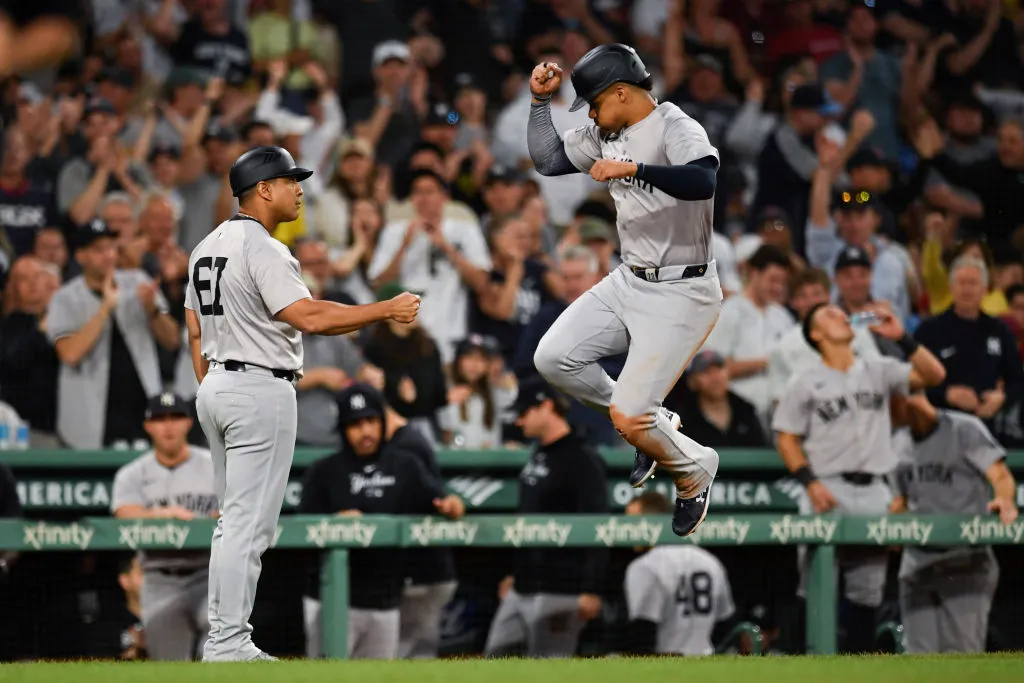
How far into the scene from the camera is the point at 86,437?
28.6 ft

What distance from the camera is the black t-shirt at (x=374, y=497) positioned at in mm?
7691

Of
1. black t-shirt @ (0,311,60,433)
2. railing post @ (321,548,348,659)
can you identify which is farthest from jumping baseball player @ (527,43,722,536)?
black t-shirt @ (0,311,60,433)

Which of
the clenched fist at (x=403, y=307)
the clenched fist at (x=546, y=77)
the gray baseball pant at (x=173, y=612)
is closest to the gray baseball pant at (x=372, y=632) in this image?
the gray baseball pant at (x=173, y=612)

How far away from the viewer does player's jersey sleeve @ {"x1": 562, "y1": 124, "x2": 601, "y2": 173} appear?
5.89 meters

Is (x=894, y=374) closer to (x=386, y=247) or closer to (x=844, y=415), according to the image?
(x=844, y=415)

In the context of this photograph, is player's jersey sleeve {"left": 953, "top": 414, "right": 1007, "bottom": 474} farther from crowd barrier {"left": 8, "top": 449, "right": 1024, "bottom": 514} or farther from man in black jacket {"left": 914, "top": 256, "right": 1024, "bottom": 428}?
man in black jacket {"left": 914, "top": 256, "right": 1024, "bottom": 428}

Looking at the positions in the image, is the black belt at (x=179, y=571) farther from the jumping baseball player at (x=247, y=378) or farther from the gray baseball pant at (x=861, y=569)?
the gray baseball pant at (x=861, y=569)

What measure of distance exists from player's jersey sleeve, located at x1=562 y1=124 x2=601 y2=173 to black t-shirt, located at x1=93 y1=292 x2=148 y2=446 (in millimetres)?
3804

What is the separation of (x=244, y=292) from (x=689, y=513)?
187 centimetres

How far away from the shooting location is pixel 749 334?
9.66 metres

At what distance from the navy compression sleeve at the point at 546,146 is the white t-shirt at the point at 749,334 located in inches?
147

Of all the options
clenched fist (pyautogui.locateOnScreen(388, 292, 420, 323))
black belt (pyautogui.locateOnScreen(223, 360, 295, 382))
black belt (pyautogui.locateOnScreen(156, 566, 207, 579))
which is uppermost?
clenched fist (pyautogui.locateOnScreen(388, 292, 420, 323))

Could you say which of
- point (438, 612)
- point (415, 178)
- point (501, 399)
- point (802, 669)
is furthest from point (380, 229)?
point (802, 669)

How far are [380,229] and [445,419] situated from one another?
1661 millimetres
